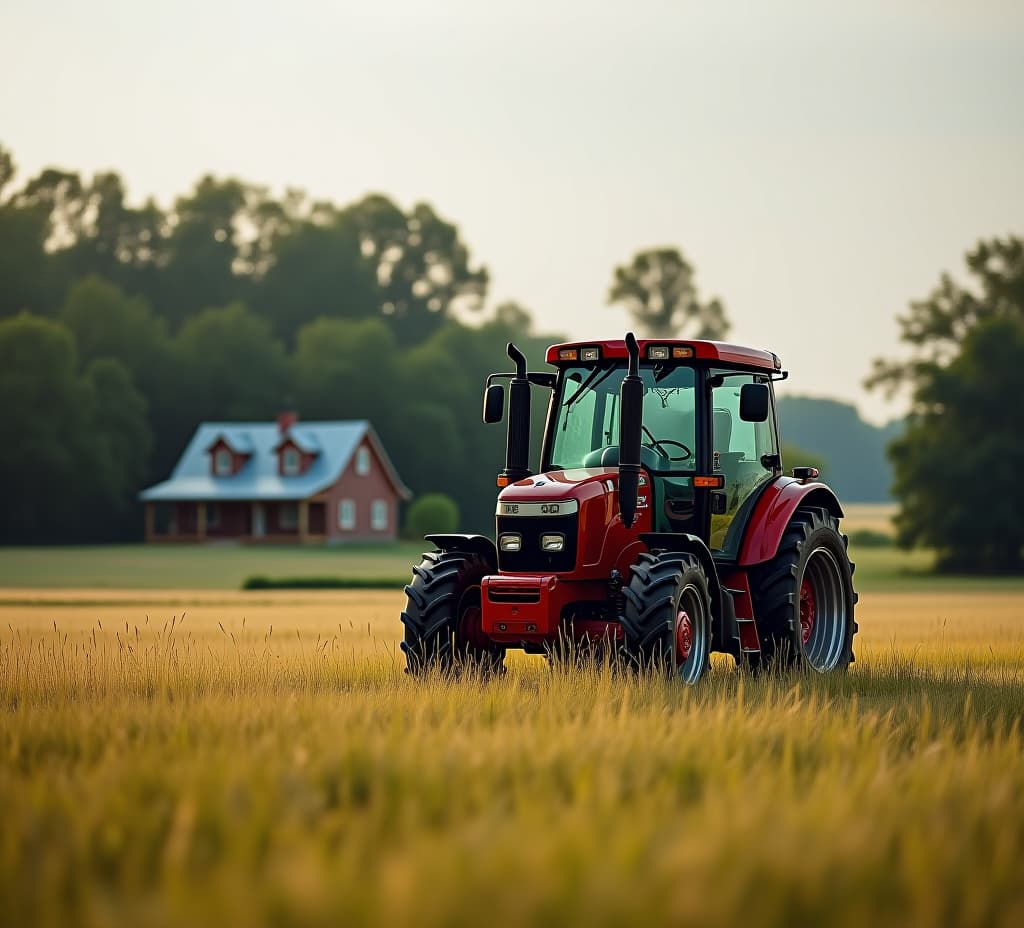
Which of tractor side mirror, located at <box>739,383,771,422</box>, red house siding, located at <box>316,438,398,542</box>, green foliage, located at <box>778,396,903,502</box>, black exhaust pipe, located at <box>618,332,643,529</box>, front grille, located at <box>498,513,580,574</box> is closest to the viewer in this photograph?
black exhaust pipe, located at <box>618,332,643,529</box>

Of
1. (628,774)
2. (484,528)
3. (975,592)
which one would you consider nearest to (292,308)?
(484,528)

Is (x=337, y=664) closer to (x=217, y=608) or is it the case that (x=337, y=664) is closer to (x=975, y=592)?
(x=217, y=608)

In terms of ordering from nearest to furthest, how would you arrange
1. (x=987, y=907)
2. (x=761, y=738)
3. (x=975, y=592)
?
1. (x=987, y=907)
2. (x=761, y=738)
3. (x=975, y=592)

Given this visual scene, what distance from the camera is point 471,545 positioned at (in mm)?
11977

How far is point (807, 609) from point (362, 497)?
60.4m

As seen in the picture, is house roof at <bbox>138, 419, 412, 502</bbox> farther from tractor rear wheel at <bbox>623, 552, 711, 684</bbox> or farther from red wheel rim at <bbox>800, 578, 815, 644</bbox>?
tractor rear wheel at <bbox>623, 552, 711, 684</bbox>

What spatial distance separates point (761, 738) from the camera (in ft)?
24.7

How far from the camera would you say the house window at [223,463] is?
72.2 m

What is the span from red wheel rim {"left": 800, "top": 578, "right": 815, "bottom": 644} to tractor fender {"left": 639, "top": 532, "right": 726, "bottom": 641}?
6.34 feet

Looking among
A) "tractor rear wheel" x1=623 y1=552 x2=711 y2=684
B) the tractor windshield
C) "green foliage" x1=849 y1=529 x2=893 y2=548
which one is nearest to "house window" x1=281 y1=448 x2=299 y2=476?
"green foliage" x1=849 y1=529 x2=893 y2=548

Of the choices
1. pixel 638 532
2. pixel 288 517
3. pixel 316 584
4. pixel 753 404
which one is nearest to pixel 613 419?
pixel 638 532

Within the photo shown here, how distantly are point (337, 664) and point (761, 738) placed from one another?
5516 mm

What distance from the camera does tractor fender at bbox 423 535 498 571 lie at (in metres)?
12.0

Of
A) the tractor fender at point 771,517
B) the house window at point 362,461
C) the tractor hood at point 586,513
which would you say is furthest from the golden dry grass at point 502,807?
the house window at point 362,461
